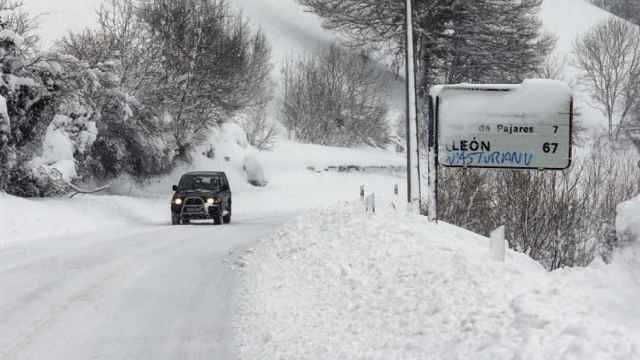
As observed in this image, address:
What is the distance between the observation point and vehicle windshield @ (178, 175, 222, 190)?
87.1 feet

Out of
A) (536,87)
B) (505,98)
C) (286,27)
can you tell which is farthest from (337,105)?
(536,87)

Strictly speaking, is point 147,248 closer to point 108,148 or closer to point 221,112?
point 108,148

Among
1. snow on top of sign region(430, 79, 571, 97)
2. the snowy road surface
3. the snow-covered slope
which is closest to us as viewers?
the snowy road surface

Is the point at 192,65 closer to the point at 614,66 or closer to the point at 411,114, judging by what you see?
the point at 411,114

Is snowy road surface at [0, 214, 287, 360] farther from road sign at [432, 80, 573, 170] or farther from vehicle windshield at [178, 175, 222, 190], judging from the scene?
vehicle windshield at [178, 175, 222, 190]

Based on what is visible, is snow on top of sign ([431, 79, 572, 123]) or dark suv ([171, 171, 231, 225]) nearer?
snow on top of sign ([431, 79, 572, 123])

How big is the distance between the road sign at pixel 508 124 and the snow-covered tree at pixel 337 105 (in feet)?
170

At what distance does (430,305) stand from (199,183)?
19.7 m

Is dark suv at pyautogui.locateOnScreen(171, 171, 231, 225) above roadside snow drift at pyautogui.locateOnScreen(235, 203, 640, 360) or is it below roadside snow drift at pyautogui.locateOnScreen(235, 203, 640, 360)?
below

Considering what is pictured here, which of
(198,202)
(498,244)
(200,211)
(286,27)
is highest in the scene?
(286,27)

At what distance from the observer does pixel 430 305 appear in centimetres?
782

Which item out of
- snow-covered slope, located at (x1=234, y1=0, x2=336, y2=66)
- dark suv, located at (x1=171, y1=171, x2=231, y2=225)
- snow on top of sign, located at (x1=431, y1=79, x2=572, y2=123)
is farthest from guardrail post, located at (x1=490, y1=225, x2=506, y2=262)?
snow-covered slope, located at (x1=234, y1=0, x2=336, y2=66)

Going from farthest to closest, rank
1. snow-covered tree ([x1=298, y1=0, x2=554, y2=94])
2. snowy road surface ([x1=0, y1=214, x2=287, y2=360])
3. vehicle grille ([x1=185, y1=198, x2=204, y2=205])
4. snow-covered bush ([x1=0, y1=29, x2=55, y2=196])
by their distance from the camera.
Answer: snow-covered tree ([x1=298, y1=0, x2=554, y2=94]), vehicle grille ([x1=185, y1=198, x2=204, y2=205]), snow-covered bush ([x1=0, y1=29, x2=55, y2=196]), snowy road surface ([x1=0, y1=214, x2=287, y2=360])

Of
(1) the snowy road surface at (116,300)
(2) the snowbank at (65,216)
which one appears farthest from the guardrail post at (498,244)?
(2) the snowbank at (65,216)
